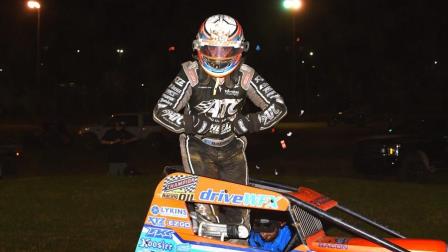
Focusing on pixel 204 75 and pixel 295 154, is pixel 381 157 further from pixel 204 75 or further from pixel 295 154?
pixel 204 75

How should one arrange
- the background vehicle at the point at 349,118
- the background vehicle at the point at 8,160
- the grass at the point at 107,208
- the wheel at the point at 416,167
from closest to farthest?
the grass at the point at 107,208 < the wheel at the point at 416,167 < the background vehicle at the point at 8,160 < the background vehicle at the point at 349,118

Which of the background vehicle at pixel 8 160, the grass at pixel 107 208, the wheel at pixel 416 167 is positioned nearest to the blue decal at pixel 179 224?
the grass at pixel 107 208

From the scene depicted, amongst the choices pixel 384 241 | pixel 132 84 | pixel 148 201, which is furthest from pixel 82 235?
pixel 132 84

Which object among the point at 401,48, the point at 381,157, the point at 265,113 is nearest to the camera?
the point at 265,113

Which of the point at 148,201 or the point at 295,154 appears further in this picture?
the point at 295,154

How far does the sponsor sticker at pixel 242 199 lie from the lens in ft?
16.0

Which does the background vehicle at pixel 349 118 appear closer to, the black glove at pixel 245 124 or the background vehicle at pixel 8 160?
the background vehicle at pixel 8 160

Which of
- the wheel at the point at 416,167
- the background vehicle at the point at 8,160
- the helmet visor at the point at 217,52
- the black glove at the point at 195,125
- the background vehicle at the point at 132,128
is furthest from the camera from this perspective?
the background vehicle at the point at 132,128

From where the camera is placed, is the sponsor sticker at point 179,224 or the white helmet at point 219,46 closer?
the sponsor sticker at point 179,224

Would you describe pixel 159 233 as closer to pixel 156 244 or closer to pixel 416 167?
pixel 156 244

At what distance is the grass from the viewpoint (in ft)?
27.8

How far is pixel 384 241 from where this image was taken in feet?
15.2

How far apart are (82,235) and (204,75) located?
13.1 ft

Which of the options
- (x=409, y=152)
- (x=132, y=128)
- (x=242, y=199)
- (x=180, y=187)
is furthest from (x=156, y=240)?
(x=132, y=128)
